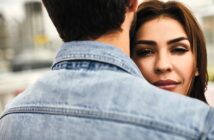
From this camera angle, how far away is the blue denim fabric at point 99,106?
762mm

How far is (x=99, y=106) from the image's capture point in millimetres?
807

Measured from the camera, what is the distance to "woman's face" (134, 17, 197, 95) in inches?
59.2

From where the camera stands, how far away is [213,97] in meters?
2.05

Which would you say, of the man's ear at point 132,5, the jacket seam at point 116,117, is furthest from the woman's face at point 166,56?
the jacket seam at point 116,117

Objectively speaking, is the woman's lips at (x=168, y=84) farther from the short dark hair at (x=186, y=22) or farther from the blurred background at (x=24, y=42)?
the blurred background at (x=24, y=42)

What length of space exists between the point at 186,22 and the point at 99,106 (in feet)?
2.96

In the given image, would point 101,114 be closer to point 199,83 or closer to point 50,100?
point 50,100

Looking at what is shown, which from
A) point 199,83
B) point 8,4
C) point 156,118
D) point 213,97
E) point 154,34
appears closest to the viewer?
point 156,118

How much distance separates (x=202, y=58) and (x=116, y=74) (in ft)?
2.93

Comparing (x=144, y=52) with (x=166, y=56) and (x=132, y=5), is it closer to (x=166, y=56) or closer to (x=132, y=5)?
(x=166, y=56)

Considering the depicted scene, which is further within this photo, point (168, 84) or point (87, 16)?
point (168, 84)

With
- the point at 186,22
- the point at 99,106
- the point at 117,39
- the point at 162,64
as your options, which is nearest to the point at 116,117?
the point at 99,106

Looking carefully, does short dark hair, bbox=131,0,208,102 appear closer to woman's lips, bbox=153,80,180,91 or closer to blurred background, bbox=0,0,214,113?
woman's lips, bbox=153,80,180,91

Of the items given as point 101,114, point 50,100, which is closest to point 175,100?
point 101,114
